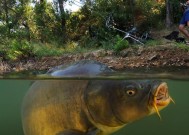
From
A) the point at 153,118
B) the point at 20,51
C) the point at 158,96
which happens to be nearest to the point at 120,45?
the point at 20,51

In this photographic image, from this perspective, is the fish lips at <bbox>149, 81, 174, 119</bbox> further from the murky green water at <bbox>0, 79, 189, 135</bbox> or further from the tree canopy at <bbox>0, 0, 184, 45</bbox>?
the tree canopy at <bbox>0, 0, 184, 45</bbox>

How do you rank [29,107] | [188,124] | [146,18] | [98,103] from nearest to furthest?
[98,103] < [29,107] < [188,124] < [146,18]

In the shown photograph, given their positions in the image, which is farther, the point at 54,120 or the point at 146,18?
the point at 146,18

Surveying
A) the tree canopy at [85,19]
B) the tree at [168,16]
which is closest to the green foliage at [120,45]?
the tree canopy at [85,19]

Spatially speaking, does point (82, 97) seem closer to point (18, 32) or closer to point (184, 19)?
point (184, 19)

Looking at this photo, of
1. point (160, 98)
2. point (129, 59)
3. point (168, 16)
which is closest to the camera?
point (160, 98)

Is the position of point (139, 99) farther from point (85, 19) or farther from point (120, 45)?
point (85, 19)

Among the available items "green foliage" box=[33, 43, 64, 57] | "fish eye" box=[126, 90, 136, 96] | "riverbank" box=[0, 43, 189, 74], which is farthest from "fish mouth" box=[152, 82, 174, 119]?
"green foliage" box=[33, 43, 64, 57]

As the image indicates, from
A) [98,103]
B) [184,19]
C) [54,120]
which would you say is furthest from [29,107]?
[184,19]
